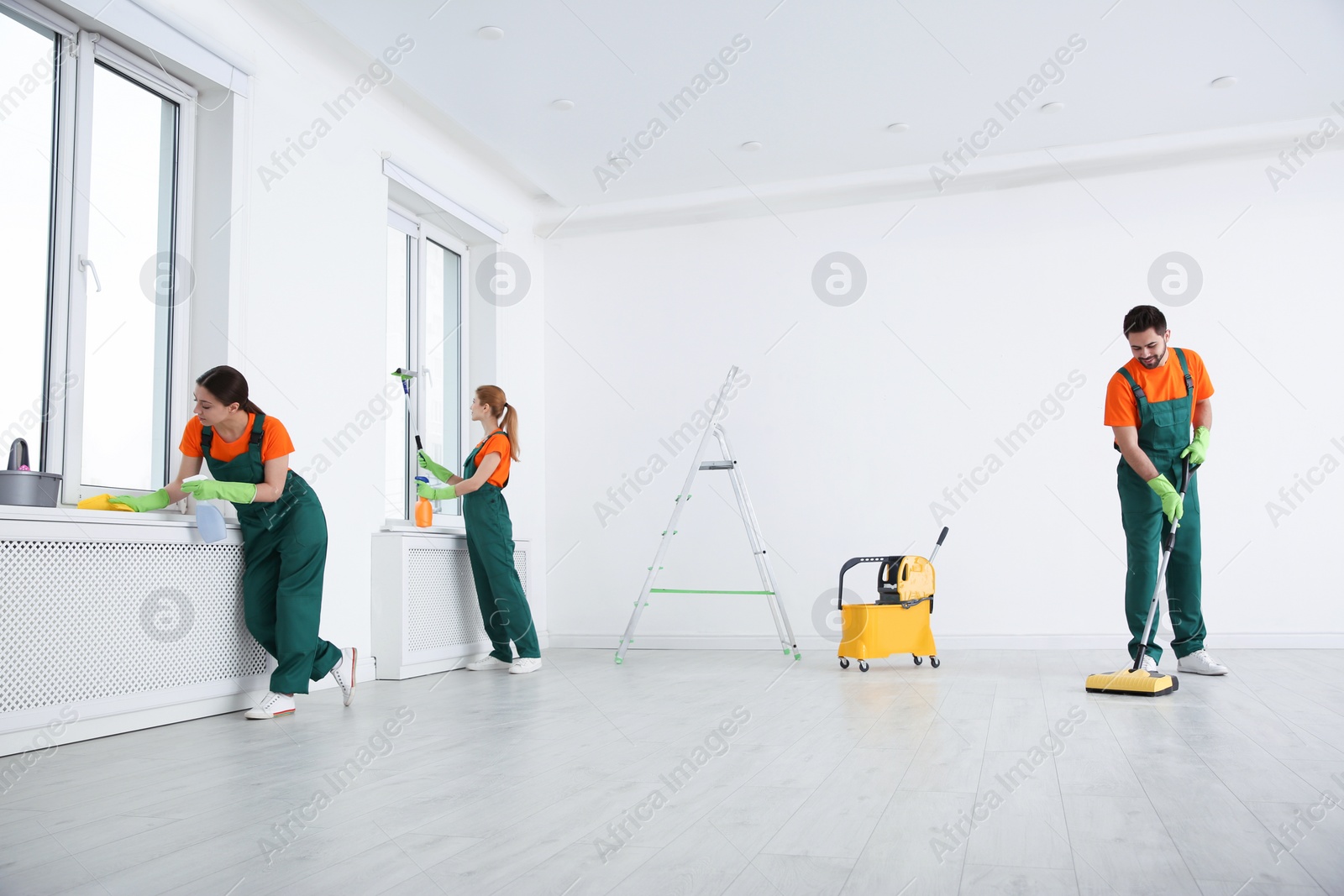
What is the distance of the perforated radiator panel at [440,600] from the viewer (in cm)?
438

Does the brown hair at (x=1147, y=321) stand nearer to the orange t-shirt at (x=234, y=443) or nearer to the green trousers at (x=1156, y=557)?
the green trousers at (x=1156, y=557)

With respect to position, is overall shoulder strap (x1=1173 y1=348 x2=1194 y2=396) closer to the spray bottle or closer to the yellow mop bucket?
the yellow mop bucket

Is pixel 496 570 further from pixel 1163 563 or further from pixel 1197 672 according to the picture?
pixel 1197 672

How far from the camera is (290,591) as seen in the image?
3.31 metres

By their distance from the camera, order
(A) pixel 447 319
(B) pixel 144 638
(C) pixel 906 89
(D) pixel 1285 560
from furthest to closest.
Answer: (A) pixel 447 319
(D) pixel 1285 560
(C) pixel 906 89
(B) pixel 144 638

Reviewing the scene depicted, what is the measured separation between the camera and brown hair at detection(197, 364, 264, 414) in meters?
3.01

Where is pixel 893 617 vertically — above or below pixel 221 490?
below

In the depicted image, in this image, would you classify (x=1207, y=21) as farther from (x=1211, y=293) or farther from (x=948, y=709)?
(x=948, y=709)

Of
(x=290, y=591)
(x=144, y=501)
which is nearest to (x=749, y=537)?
(x=290, y=591)

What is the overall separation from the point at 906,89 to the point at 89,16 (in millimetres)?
3333

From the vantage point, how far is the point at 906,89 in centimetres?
454

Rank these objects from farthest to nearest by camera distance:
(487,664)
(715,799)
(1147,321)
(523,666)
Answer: (487,664) < (523,666) < (1147,321) < (715,799)

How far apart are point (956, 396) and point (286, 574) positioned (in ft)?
12.3

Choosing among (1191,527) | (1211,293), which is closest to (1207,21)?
(1211,293)
